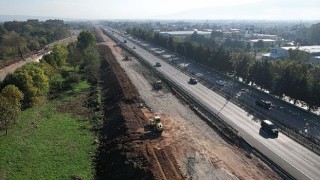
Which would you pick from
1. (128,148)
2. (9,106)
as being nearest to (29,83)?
(9,106)

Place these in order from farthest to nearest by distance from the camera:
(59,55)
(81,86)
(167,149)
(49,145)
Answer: (59,55) → (81,86) → (49,145) → (167,149)

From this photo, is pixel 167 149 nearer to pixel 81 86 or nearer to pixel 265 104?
pixel 265 104

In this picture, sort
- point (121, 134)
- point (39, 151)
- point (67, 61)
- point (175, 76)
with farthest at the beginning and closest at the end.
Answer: point (67, 61), point (175, 76), point (121, 134), point (39, 151)

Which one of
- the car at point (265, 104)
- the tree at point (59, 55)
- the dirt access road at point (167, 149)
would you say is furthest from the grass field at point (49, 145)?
the tree at point (59, 55)

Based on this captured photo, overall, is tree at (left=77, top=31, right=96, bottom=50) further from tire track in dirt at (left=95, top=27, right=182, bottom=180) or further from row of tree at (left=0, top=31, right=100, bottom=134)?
tire track in dirt at (left=95, top=27, right=182, bottom=180)

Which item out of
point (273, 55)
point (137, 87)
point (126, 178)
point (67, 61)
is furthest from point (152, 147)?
point (273, 55)

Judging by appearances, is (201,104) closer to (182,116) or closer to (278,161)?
(182,116)
